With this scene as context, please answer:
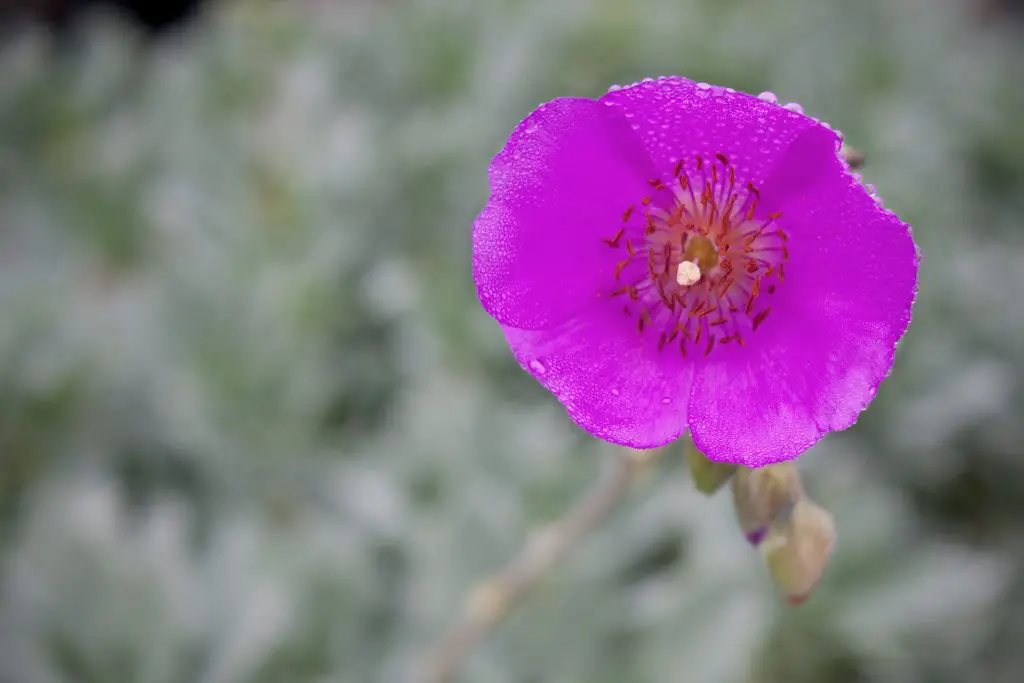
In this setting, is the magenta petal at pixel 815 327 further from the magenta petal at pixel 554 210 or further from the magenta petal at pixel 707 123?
the magenta petal at pixel 554 210

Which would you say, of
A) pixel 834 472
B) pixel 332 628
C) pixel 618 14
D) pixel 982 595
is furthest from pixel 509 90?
pixel 982 595

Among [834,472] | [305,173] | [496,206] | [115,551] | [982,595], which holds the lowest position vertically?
[982,595]

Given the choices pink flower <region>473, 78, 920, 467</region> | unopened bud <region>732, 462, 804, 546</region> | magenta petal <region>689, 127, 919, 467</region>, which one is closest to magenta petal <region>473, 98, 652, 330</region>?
pink flower <region>473, 78, 920, 467</region>

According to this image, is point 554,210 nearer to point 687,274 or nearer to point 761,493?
point 687,274

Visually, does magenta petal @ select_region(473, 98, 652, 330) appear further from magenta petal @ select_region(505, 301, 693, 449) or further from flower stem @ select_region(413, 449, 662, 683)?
flower stem @ select_region(413, 449, 662, 683)

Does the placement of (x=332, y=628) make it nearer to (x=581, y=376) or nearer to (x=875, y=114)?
(x=581, y=376)

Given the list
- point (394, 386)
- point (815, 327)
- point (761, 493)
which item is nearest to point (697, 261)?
point (815, 327)

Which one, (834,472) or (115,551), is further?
(834,472)
